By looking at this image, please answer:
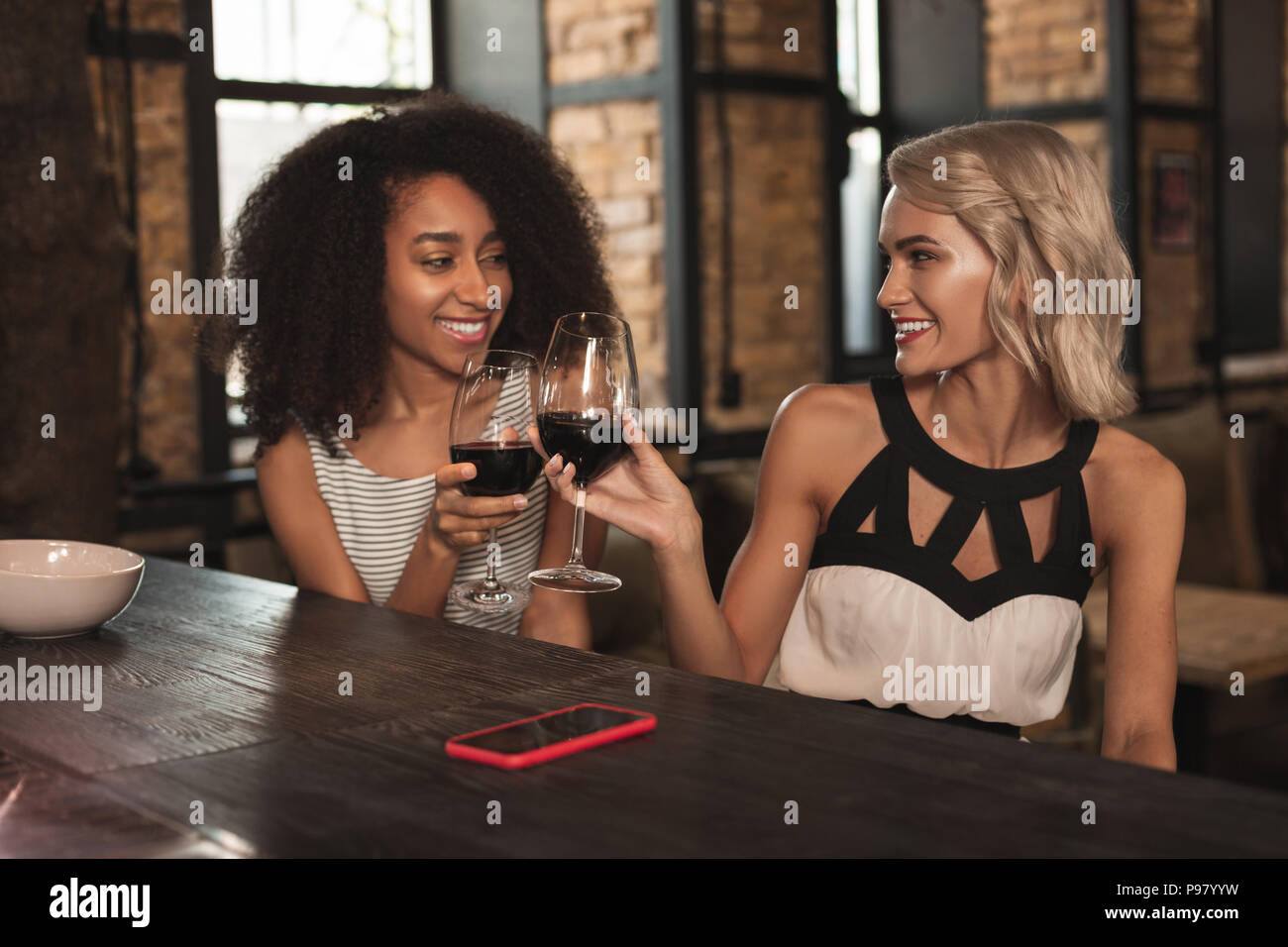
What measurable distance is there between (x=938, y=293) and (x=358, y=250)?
0.90 m

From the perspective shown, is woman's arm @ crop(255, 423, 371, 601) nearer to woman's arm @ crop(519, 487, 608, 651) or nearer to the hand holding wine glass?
woman's arm @ crop(519, 487, 608, 651)

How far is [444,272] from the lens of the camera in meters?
2.01

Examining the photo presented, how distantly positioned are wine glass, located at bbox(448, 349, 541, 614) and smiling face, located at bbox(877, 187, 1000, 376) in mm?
539

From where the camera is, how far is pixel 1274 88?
6281mm

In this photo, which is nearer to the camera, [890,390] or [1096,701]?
[890,390]

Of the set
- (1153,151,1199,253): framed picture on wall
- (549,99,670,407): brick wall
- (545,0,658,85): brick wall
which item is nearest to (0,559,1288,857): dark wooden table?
(549,99,670,407): brick wall

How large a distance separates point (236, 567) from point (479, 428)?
2246mm

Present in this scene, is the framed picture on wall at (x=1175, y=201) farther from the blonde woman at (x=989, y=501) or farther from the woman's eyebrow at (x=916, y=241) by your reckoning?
the woman's eyebrow at (x=916, y=241)

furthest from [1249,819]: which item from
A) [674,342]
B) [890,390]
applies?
[674,342]

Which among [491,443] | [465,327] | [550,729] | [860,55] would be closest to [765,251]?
[860,55]

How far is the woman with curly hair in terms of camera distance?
1.99m

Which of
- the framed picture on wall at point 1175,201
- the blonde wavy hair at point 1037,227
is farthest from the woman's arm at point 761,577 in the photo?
the framed picture on wall at point 1175,201

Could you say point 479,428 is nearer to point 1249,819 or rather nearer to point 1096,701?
Answer: point 1249,819

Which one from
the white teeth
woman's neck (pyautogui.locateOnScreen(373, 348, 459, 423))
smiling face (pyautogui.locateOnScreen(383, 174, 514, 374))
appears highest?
smiling face (pyautogui.locateOnScreen(383, 174, 514, 374))
